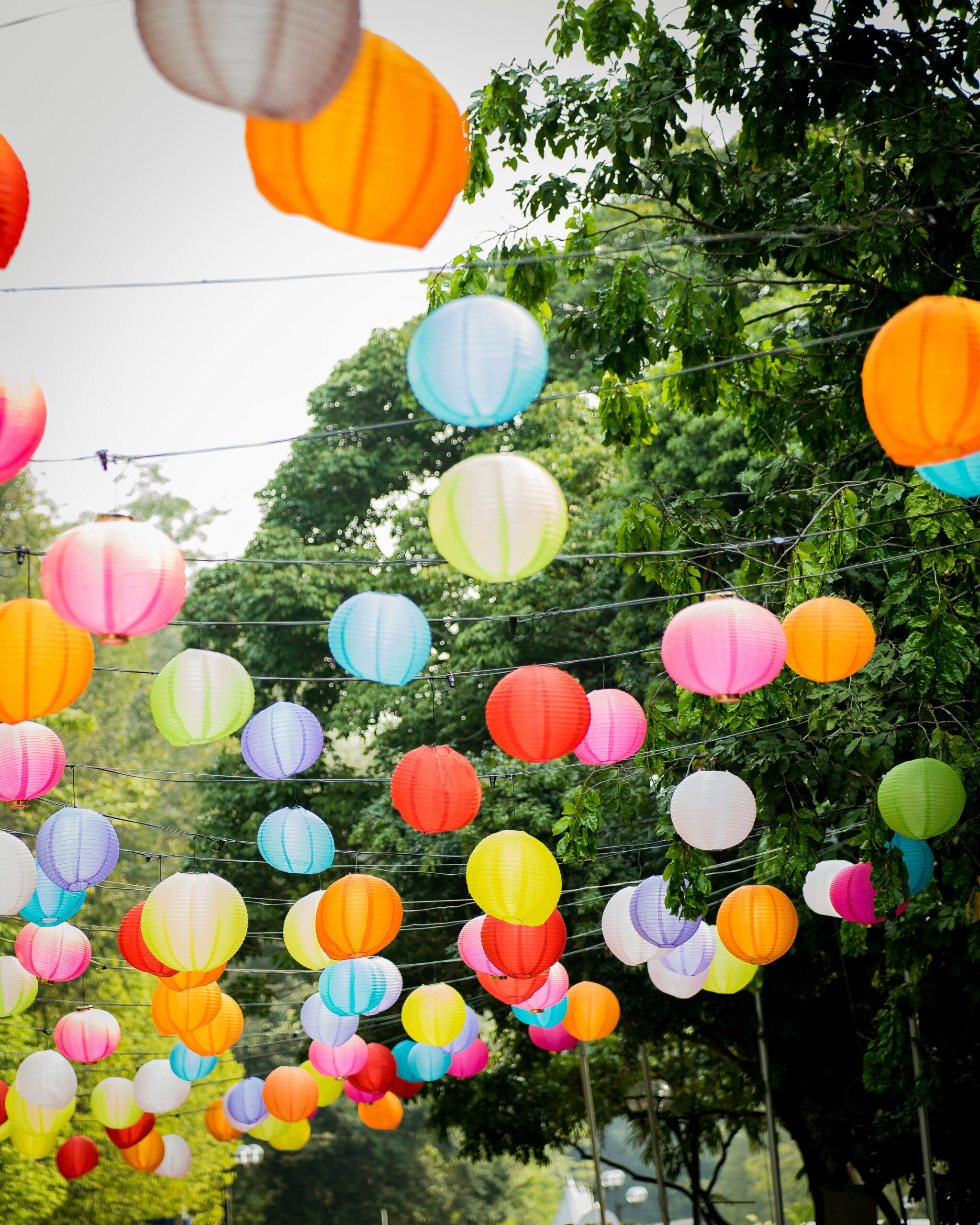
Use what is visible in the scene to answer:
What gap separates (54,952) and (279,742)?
2271 mm

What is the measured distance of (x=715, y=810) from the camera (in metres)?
5.48

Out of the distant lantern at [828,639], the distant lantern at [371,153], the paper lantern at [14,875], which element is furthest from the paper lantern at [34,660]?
the distant lantern at [828,639]

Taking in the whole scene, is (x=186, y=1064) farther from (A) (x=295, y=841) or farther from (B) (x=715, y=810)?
(B) (x=715, y=810)

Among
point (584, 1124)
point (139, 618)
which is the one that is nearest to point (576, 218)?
point (139, 618)

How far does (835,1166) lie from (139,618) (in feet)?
34.6

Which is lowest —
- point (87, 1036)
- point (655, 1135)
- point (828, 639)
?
point (655, 1135)

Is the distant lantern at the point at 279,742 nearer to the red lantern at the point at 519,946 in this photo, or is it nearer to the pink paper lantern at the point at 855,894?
the red lantern at the point at 519,946

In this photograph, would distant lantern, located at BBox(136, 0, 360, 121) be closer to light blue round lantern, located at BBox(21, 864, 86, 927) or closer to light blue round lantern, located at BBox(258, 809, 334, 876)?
light blue round lantern, located at BBox(258, 809, 334, 876)

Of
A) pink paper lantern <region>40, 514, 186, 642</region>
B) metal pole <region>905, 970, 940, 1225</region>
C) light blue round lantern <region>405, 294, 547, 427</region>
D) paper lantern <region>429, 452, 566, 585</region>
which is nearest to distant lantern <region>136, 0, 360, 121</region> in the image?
light blue round lantern <region>405, 294, 547, 427</region>

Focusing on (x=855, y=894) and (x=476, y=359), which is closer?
(x=476, y=359)

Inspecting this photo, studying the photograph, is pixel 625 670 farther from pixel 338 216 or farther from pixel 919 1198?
pixel 338 216

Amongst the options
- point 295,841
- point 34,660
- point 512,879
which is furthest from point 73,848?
point 512,879

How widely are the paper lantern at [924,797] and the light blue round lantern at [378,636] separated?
2115 mm

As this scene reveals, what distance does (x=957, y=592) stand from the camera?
18.3 feet
